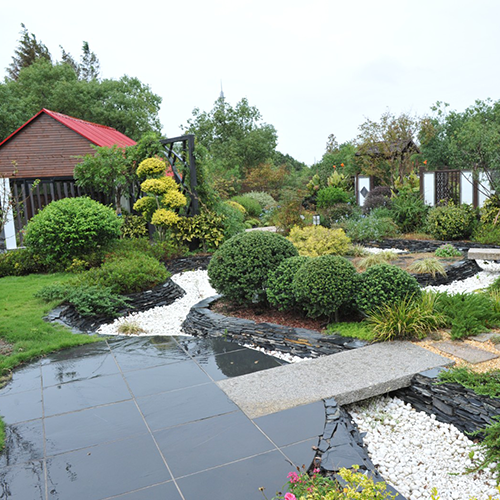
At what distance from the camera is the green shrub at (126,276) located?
22.9 ft

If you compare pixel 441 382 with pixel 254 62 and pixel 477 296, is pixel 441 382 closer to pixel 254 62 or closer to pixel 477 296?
pixel 477 296

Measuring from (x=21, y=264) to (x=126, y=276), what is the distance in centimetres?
336

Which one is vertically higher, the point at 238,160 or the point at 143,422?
the point at 238,160

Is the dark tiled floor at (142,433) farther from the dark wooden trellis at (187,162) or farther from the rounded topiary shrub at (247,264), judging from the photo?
the dark wooden trellis at (187,162)

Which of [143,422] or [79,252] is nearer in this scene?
[143,422]

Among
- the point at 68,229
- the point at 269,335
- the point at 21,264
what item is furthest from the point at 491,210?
the point at 21,264

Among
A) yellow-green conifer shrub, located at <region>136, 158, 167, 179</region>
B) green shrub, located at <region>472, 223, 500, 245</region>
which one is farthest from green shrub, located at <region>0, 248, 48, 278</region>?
green shrub, located at <region>472, 223, 500, 245</region>

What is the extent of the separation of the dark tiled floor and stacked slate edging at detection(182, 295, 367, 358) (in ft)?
1.62

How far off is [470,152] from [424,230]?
2.35 m

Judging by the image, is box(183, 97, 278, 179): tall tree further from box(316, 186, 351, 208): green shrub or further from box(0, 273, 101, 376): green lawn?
box(0, 273, 101, 376): green lawn

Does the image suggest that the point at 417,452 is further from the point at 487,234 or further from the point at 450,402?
the point at 487,234

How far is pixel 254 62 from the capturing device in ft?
43.6

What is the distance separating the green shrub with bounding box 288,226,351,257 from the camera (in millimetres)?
8867

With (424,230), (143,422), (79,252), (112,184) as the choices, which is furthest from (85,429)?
(424,230)
